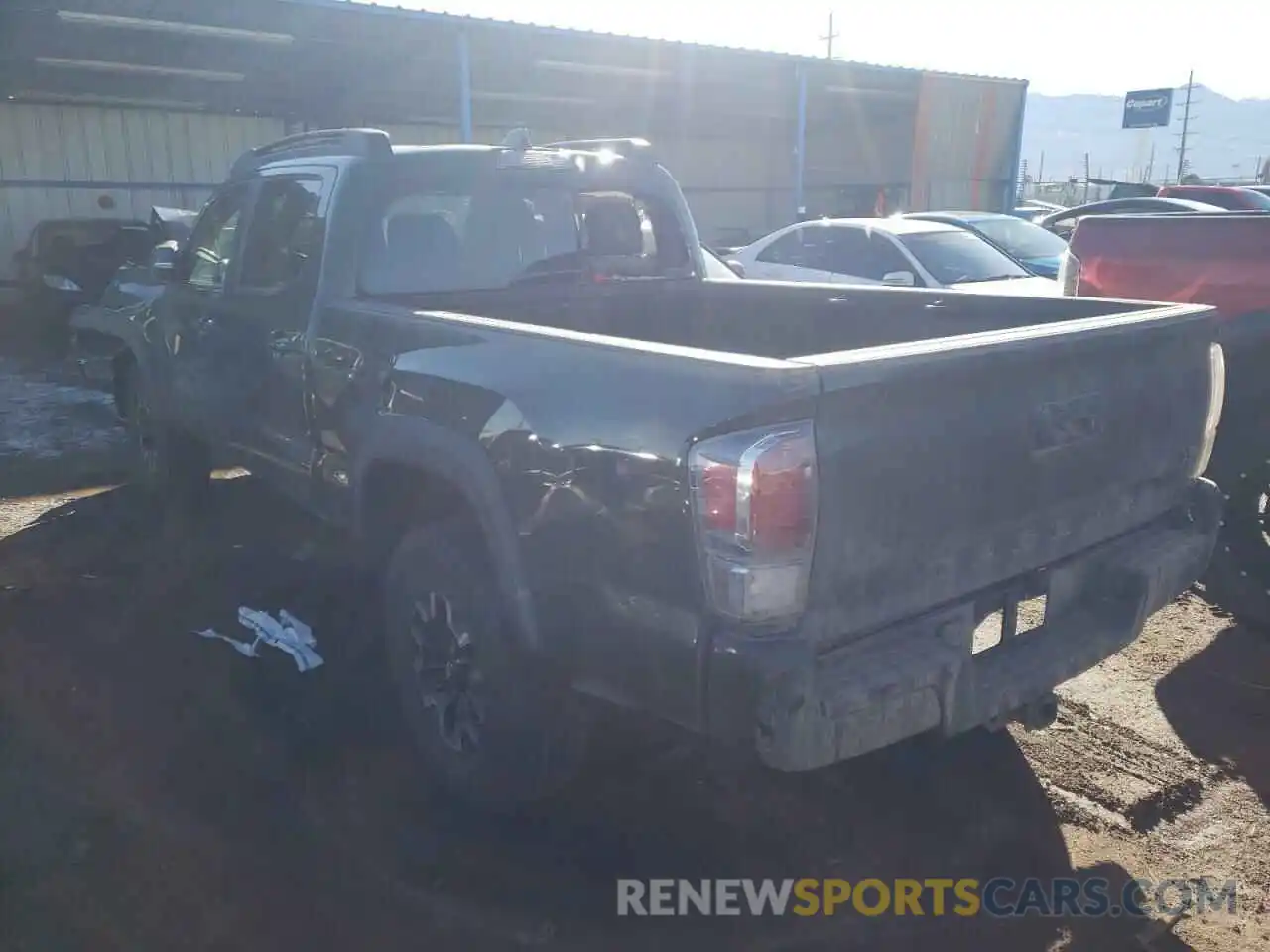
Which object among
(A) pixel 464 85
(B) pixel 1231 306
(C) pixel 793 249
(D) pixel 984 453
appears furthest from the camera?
(A) pixel 464 85

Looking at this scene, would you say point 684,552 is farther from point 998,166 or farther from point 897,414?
point 998,166

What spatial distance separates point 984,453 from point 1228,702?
2.20 meters

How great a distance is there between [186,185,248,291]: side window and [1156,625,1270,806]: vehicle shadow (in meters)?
4.38

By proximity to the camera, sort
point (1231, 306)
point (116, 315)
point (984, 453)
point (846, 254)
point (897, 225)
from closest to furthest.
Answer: point (984, 453), point (1231, 306), point (116, 315), point (846, 254), point (897, 225)

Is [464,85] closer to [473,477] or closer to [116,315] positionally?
[116,315]

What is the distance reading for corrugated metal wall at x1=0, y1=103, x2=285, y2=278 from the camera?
17312mm

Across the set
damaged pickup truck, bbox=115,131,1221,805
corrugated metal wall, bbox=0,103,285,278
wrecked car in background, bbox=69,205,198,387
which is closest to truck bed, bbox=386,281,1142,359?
damaged pickup truck, bbox=115,131,1221,805

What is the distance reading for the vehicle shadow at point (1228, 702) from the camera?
3.64 m

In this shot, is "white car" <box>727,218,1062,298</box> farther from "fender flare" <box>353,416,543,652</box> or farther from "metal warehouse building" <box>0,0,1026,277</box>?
"metal warehouse building" <box>0,0,1026,277</box>

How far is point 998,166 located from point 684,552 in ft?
89.8

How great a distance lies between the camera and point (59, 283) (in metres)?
13.6

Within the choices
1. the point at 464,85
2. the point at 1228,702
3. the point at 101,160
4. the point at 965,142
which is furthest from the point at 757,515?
the point at 965,142

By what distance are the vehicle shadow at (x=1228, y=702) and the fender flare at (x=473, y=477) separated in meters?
2.51

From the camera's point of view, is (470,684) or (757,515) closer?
(757,515)
